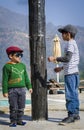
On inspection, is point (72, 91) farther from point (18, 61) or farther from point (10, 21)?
point (10, 21)

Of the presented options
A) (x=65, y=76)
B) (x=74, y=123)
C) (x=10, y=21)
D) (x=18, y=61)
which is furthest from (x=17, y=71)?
(x=10, y=21)

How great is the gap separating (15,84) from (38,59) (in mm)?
→ 565

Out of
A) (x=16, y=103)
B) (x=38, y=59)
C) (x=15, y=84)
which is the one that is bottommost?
(x=16, y=103)

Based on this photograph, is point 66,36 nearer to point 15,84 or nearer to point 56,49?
point 15,84

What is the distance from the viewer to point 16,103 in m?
6.69

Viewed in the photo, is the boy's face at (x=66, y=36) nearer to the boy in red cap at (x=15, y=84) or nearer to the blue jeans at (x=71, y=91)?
the blue jeans at (x=71, y=91)

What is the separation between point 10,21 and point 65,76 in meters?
164

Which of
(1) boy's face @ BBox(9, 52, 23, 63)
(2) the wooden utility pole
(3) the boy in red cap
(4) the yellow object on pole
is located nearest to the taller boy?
(2) the wooden utility pole

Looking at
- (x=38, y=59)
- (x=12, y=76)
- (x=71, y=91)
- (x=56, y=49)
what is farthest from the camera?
(x=56, y=49)

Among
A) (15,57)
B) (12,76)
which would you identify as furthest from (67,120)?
(15,57)

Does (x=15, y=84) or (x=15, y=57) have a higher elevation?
(x=15, y=57)

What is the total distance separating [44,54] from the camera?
6969 millimetres

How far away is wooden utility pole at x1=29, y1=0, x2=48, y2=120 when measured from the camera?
6.92 metres

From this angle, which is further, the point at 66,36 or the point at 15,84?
the point at 66,36
